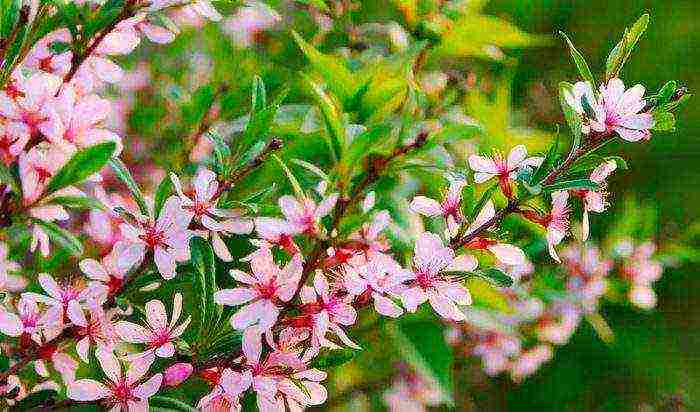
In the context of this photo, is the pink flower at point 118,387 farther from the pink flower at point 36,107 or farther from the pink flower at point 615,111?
the pink flower at point 615,111

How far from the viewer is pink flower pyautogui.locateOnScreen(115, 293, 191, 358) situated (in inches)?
19.9

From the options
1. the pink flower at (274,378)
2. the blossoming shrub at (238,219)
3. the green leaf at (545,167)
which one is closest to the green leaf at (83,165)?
the blossoming shrub at (238,219)

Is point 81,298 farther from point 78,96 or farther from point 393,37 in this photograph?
point 393,37

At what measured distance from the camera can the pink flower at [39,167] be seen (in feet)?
1.63

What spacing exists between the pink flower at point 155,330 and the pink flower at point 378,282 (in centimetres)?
9

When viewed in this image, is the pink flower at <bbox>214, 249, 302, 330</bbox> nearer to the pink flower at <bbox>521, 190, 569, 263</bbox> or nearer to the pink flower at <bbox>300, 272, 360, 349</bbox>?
the pink flower at <bbox>300, 272, 360, 349</bbox>

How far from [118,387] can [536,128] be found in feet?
3.23

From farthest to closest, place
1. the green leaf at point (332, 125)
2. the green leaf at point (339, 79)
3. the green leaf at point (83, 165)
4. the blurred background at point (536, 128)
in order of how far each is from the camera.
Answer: the blurred background at point (536, 128) → the green leaf at point (339, 79) → the green leaf at point (332, 125) → the green leaf at point (83, 165)

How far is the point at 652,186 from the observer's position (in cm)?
182

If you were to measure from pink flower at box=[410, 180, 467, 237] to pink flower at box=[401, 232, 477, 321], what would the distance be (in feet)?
0.09

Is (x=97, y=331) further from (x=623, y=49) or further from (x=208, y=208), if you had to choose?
(x=623, y=49)

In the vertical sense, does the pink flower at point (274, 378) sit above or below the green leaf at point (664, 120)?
below

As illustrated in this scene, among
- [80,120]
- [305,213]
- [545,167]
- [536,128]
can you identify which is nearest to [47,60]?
[80,120]

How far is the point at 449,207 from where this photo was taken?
54 cm
